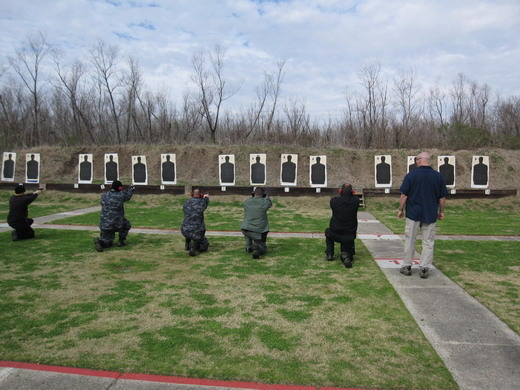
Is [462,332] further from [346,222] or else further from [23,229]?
[23,229]

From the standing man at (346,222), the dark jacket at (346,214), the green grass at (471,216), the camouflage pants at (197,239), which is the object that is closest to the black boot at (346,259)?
the standing man at (346,222)

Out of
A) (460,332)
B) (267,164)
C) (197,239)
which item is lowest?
(460,332)

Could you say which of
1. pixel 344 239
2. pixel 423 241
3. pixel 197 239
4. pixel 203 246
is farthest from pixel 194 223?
pixel 423 241

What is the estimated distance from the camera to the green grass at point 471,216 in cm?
1024

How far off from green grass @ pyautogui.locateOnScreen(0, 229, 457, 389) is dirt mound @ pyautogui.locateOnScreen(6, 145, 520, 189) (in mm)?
14395

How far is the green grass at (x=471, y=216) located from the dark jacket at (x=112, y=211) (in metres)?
6.77

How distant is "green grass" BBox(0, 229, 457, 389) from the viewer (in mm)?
3082

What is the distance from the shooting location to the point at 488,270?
6.00m

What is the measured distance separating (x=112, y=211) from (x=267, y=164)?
14.3 m

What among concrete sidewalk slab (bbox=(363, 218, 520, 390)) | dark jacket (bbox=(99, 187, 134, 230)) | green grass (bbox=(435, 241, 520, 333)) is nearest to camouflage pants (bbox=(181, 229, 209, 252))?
dark jacket (bbox=(99, 187, 134, 230))

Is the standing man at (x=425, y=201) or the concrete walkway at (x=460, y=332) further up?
the standing man at (x=425, y=201)

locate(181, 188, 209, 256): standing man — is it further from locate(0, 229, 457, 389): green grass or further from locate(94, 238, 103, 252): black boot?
locate(94, 238, 103, 252): black boot

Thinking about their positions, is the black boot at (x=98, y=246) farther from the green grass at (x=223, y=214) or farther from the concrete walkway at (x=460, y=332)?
the concrete walkway at (x=460, y=332)

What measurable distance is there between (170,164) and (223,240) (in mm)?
12809
